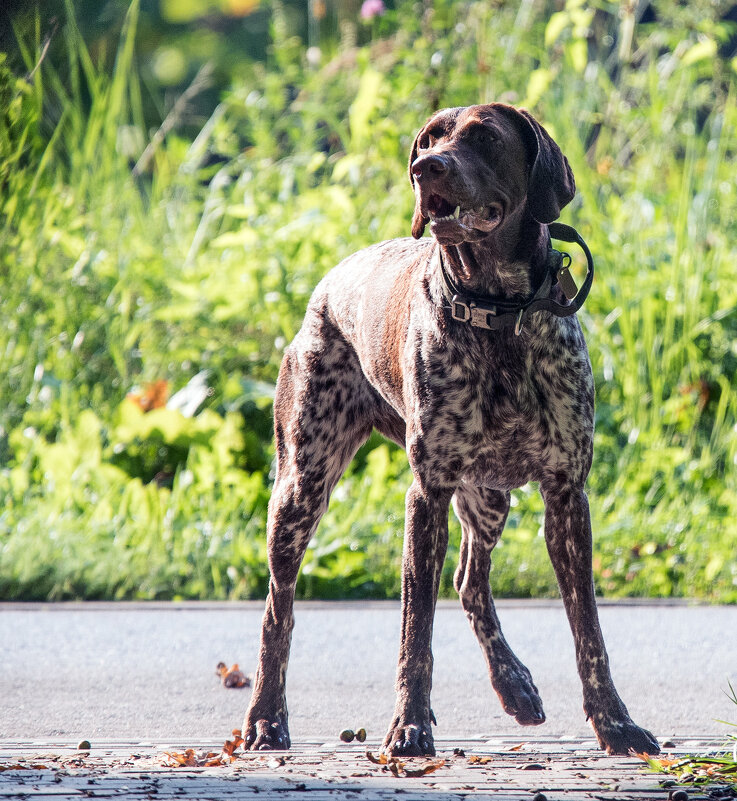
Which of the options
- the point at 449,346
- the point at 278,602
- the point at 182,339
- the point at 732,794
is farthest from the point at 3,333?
the point at 732,794

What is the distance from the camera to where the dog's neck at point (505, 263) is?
373 centimetres

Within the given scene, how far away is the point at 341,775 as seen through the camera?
3107mm

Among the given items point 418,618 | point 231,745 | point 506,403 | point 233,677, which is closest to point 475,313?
point 506,403

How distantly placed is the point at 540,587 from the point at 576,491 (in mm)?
2693

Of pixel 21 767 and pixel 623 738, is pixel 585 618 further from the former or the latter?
pixel 21 767

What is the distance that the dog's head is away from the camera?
11.3 ft

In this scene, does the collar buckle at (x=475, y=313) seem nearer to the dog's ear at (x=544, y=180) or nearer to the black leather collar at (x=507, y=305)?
the black leather collar at (x=507, y=305)

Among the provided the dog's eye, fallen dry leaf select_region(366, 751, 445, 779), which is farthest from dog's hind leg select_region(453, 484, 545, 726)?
the dog's eye

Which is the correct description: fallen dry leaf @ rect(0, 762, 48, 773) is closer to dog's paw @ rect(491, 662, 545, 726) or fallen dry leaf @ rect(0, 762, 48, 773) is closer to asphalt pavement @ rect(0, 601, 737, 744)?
asphalt pavement @ rect(0, 601, 737, 744)

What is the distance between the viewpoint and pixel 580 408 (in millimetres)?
3725

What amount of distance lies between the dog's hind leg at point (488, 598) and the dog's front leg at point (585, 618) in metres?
0.53

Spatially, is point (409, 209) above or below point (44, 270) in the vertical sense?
above

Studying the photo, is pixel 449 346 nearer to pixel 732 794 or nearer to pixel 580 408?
pixel 580 408

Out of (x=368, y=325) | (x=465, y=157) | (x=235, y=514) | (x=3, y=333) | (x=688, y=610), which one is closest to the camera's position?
(x=465, y=157)
